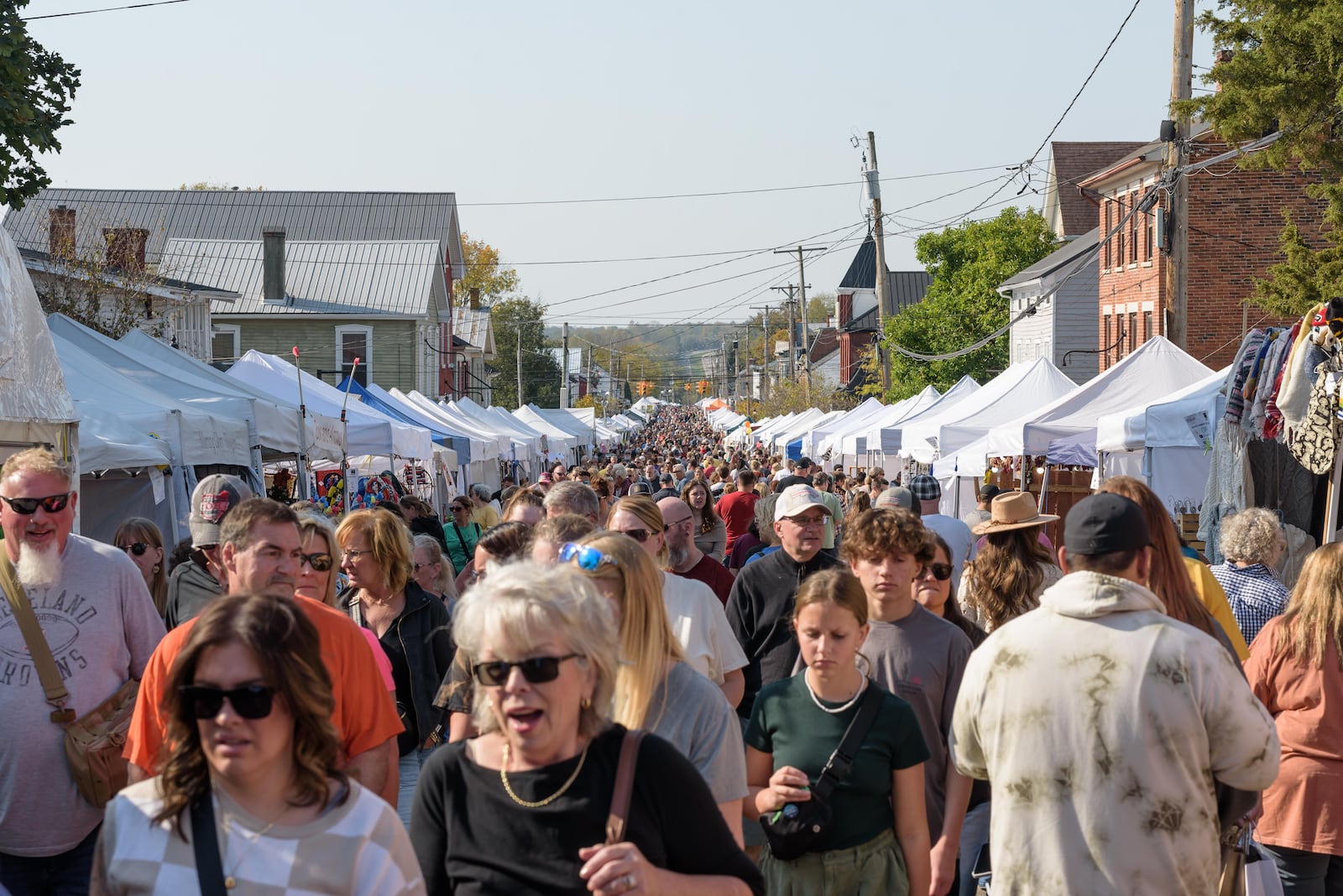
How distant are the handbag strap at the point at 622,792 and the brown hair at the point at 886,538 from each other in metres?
2.47

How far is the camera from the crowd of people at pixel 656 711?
8.99ft

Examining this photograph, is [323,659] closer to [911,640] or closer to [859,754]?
[859,754]

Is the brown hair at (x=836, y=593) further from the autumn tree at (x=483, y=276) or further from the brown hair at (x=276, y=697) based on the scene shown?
the autumn tree at (x=483, y=276)

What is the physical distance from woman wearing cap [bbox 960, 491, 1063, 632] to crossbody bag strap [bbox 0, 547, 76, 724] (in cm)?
351

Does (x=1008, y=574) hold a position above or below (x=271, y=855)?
above

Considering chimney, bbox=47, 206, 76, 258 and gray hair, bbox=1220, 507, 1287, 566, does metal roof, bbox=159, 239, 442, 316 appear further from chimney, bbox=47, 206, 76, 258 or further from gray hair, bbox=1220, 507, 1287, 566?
gray hair, bbox=1220, 507, 1287, 566

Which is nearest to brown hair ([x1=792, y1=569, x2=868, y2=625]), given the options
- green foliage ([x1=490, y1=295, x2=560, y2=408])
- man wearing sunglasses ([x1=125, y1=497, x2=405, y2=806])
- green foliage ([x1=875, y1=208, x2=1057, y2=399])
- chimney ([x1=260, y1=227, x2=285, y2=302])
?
man wearing sunglasses ([x1=125, y1=497, x2=405, y2=806])

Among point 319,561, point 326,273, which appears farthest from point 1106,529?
point 326,273

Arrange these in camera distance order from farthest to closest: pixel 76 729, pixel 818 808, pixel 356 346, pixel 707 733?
1. pixel 356 346
2. pixel 76 729
3. pixel 818 808
4. pixel 707 733

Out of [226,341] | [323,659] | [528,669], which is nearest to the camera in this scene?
[528,669]

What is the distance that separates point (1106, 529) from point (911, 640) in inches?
53.7

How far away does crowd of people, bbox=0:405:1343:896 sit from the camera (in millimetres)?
2740

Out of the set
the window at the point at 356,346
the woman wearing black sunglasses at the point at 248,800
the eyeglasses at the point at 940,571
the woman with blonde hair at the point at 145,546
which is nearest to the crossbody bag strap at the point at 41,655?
the woman wearing black sunglasses at the point at 248,800

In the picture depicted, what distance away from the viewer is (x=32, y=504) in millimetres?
4695
